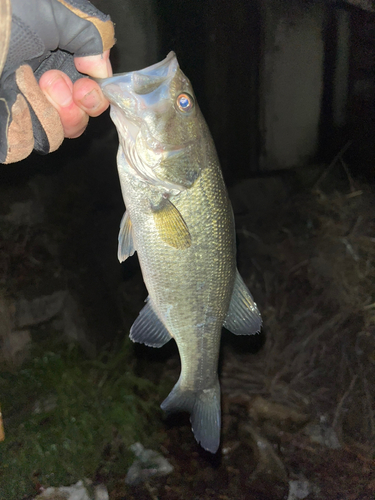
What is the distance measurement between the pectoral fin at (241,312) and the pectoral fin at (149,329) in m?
0.30

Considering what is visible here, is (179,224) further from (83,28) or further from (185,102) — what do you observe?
(83,28)

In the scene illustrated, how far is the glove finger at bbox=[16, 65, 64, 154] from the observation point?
4.24 ft

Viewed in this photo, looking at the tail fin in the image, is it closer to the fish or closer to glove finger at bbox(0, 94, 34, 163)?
the fish

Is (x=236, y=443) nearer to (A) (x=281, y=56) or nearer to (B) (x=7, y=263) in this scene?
(B) (x=7, y=263)

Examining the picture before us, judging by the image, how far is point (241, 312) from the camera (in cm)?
167

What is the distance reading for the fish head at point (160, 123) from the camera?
1.29 metres

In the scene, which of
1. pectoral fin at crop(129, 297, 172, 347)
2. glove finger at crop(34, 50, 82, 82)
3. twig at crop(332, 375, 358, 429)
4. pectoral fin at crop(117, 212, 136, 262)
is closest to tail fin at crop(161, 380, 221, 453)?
pectoral fin at crop(129, 297, 172, 347)

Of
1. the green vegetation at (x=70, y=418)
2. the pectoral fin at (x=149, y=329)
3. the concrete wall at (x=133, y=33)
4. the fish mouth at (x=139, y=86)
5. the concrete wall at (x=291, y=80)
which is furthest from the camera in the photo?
the concrete wall at (x=291, y=80)

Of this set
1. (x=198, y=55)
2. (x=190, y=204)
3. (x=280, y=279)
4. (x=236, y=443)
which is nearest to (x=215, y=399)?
(x=190, y=204)

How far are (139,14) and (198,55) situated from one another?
2.86ft

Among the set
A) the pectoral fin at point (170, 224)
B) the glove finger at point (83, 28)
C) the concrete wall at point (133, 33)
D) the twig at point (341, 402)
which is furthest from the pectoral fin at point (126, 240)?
the twig at point (341, 402)

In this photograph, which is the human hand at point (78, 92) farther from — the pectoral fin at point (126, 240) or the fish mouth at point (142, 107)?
the pectoral fin at point (126, 240)

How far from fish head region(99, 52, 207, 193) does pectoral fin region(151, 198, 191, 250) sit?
7cm

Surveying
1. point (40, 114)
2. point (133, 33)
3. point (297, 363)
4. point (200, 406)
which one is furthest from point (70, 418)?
point (133, 33)
